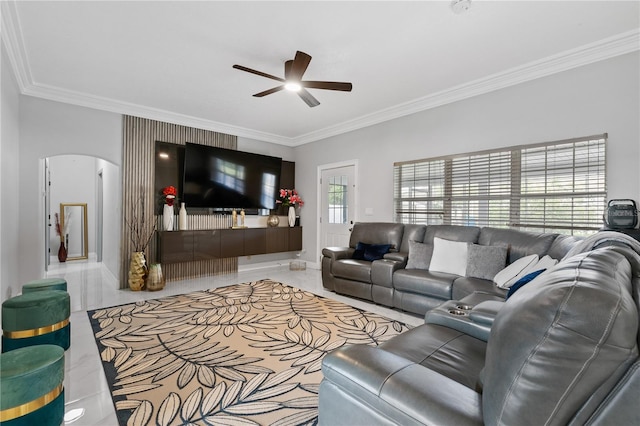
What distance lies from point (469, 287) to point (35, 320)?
143 inches

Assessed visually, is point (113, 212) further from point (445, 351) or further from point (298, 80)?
point (445, 351)

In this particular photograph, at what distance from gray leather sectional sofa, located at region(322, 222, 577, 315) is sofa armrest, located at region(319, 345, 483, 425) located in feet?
5.33

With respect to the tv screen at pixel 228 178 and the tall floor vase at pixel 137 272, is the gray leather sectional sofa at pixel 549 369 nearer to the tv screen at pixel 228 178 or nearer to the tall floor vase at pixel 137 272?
the tall floor vase at pixel 137 272

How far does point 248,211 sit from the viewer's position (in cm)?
610

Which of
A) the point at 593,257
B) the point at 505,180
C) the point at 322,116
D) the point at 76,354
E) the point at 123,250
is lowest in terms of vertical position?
the point at 76,354

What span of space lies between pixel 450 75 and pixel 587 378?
373 cm

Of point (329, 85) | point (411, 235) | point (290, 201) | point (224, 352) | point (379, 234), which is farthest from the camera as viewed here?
point (290, 201)

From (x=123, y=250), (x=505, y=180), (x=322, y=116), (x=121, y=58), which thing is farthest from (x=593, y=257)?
(x=123, y=250)

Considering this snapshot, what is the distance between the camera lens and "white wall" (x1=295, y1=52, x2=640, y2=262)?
2951mm

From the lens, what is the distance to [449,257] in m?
3.46

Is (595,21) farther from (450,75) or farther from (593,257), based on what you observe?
(593,257)

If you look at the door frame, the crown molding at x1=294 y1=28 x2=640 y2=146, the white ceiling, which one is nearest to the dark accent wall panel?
the white ceiling

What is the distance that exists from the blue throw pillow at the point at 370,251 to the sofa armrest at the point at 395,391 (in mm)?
3013

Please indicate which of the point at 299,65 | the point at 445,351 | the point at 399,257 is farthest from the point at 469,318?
the point at 299,65
